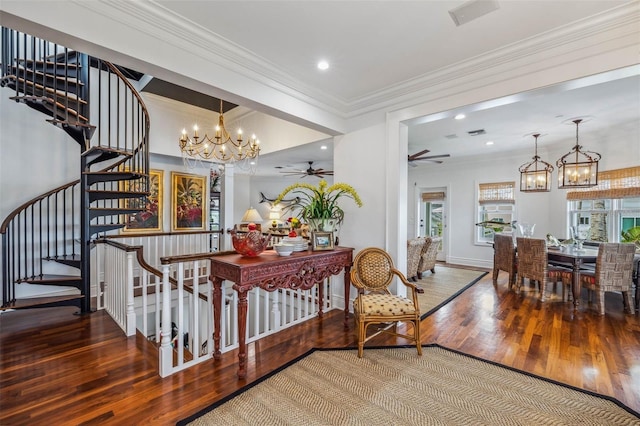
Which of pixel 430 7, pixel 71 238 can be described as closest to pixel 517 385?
pixel 430 7

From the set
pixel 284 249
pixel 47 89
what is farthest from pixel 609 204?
pixel 47 89

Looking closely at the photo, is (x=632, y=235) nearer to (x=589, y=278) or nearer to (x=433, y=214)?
(x=589, y=278)

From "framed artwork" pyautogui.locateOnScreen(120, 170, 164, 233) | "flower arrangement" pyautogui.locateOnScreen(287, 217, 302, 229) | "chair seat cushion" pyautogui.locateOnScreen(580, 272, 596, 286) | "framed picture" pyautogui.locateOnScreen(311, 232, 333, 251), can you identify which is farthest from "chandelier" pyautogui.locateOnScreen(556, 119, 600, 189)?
"framed artwork" pyautogui.locateOnScreen(120, 170, 164, 233)

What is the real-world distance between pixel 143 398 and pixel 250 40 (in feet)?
9.65

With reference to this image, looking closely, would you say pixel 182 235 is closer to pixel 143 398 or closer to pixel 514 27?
pixel 143 398

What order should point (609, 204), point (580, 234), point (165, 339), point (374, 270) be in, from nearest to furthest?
1. point (165, 339)
2. point (374, 270)
3. point (580, 234)
4. point (609, 204)

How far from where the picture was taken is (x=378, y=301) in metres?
2.78

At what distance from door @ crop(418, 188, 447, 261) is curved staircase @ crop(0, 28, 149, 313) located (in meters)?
7.06

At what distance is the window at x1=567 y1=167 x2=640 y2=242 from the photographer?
4.70 metres

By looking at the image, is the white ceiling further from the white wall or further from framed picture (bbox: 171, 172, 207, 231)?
framed picture (bbox: 171, 172, 207, 231)

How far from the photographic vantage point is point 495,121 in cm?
447

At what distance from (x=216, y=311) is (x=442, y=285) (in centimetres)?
427

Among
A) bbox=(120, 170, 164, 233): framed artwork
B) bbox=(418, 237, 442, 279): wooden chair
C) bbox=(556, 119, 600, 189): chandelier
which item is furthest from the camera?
bbox=(418, 237, 442, 279): wooden chair

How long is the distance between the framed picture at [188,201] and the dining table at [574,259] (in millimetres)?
6572
